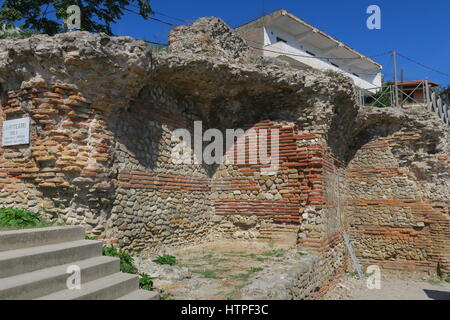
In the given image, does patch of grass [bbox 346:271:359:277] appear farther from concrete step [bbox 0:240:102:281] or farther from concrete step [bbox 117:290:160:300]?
concrete step [bbox 0:240:102:281]

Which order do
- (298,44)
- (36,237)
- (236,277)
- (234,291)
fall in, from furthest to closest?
(298,44)
(236,277)
(234,291)
(36,237)

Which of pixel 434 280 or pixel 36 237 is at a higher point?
pixel 36 237

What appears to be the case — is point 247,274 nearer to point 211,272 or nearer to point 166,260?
point 211,272

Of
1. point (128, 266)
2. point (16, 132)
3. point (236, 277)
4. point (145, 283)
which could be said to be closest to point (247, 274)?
point (236, 277)

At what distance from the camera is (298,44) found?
70.9 ft

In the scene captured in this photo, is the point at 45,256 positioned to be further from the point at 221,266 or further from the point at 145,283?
the point at 221,266

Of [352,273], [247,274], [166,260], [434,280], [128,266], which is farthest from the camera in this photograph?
[352,273]

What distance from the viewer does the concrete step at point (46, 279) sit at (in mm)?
Answer: 3329

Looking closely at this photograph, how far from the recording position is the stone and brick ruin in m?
5.52

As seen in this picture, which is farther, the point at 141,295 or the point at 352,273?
the point at 352,273

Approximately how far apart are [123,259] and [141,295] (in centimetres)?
113

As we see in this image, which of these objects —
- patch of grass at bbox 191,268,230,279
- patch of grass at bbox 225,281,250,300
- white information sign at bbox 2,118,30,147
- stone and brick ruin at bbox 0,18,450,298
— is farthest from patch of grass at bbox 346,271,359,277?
white information sign at bbox 2,118,30,147

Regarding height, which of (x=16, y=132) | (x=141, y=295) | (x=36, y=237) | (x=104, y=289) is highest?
(x=16, y=132)

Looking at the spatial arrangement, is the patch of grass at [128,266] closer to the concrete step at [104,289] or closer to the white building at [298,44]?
the concrete step at [104,289]
